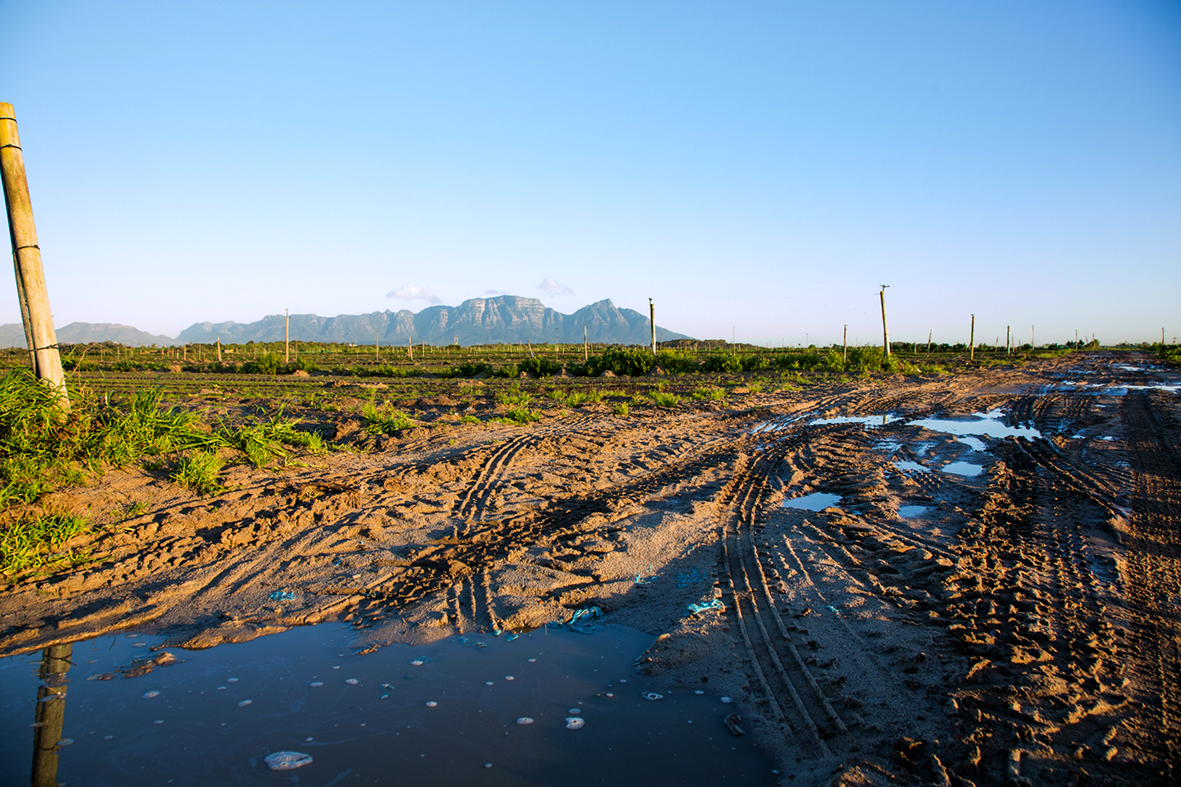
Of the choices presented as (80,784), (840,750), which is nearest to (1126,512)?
(840,750)

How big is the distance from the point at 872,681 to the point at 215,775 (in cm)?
350

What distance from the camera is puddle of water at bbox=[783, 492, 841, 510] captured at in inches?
259

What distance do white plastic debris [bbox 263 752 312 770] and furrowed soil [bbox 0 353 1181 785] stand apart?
975 mm

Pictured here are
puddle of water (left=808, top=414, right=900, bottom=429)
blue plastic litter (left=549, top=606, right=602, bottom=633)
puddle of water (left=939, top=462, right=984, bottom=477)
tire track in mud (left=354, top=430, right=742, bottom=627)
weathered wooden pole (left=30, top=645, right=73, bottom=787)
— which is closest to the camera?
weathered wooden pole (left=30, top=645, right=73, bottom=787)

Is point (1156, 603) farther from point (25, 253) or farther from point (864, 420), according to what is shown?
point (25, 253)

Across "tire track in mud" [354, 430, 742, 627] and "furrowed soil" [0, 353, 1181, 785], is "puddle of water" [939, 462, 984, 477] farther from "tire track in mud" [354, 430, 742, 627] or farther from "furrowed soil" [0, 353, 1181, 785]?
"tire track in mud" [354, 430, 742, 627]

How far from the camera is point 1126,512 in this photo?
586cm

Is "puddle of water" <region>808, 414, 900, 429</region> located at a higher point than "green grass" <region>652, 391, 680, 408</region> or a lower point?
lower

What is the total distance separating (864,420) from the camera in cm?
1332

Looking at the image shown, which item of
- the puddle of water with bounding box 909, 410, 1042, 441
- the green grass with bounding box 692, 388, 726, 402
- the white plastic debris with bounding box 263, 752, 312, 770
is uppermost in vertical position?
the green grass with bounding box 692, 388, 726, 402

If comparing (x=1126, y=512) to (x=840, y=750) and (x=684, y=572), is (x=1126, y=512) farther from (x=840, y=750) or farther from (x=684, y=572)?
(x=840, y=750)

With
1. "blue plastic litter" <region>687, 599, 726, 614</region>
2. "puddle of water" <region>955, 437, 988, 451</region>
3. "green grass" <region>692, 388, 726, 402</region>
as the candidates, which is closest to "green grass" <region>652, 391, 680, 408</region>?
"green grass" <region>692, 388, 726, 402</region>

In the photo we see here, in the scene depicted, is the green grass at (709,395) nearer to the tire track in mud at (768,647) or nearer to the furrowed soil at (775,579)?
the furrowed soil at (775,579)

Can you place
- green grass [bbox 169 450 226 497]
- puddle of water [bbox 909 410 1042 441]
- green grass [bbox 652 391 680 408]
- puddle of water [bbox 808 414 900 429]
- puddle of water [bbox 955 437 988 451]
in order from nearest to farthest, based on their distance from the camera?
green grass [bbox 169 450 226 497]
puddle of water [bbox 955 437 988 451]
puddle of water [bbox 909 410 1042 441]
puddle of water [bbox 808 414 900 429]
green grass [bbox 652 391 680 408]
